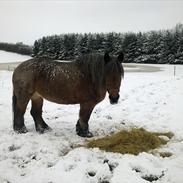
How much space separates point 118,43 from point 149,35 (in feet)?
16.4

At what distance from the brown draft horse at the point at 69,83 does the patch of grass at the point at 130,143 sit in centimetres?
78

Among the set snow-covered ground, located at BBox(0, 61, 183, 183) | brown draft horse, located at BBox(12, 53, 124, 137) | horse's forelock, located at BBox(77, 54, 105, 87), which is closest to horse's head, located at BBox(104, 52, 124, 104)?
brown draft horse, located at BBox(12, 53, 124, 137)

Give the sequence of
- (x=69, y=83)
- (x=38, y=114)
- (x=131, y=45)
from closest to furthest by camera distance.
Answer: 1. (x=69, y=83)
2. (x=38, y=114)
3. (x=131, y=45)

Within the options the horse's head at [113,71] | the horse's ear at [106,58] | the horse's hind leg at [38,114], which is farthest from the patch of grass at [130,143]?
the horse's ear at [106,58]

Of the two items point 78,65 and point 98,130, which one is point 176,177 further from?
point 78,65

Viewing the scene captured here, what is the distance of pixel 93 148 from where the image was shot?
5.29 m

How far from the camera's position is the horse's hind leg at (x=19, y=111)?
634 cm

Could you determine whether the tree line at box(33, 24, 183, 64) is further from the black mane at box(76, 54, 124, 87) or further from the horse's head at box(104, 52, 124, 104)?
the horse's head at box(104, 52, 124, 104)

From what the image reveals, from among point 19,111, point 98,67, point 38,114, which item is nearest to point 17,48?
point 38,114

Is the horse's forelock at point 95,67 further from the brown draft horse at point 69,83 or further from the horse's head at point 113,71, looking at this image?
the horse's head at point 113,71

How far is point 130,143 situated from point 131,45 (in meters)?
36.5

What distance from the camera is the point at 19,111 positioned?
6488 mm

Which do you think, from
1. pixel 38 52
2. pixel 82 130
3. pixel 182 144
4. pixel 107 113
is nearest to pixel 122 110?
pixel 107 113

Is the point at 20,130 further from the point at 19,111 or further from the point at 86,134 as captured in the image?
the point at 86,134
